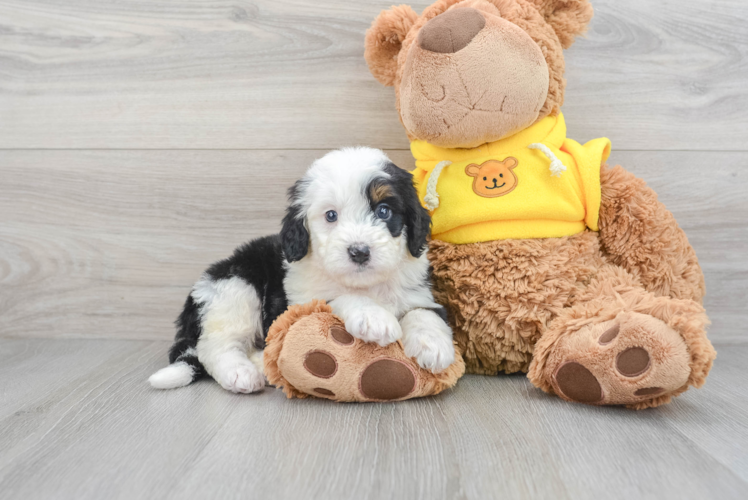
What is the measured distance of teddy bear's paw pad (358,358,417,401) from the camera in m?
1.21

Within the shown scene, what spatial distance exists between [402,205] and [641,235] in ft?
2.20

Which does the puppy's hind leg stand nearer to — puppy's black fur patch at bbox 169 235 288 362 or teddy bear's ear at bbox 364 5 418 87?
puppy's black fur patch at bbox 169 235 288 362

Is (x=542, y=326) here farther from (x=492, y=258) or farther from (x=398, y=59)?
(x=398, y=59)

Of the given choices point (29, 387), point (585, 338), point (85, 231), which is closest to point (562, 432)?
point (585, 338)

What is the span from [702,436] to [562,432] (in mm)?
283

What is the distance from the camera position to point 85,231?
1.99 m

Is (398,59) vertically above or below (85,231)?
above

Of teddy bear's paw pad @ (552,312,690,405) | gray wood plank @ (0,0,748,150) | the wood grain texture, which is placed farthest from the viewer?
gray wood plank @ (0,0,748,150)

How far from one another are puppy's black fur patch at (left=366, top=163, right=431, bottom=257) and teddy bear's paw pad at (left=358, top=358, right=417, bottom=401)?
280 millimetres

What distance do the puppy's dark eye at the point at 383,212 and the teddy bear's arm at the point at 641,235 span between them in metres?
0.62

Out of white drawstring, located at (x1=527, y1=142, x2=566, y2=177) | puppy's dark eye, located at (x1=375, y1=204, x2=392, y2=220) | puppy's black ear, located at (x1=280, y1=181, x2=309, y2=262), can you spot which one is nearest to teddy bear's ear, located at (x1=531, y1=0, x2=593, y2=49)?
white drawstring, located at (x1=527, y1=142, x2=566, y2=177)

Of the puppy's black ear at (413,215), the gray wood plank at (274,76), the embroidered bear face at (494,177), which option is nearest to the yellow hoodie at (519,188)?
the embroidered bear face at (494,177)

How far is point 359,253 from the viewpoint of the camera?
1.19 meters

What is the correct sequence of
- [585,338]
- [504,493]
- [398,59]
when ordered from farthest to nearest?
[398,59] → [585,338] → [504,493]
